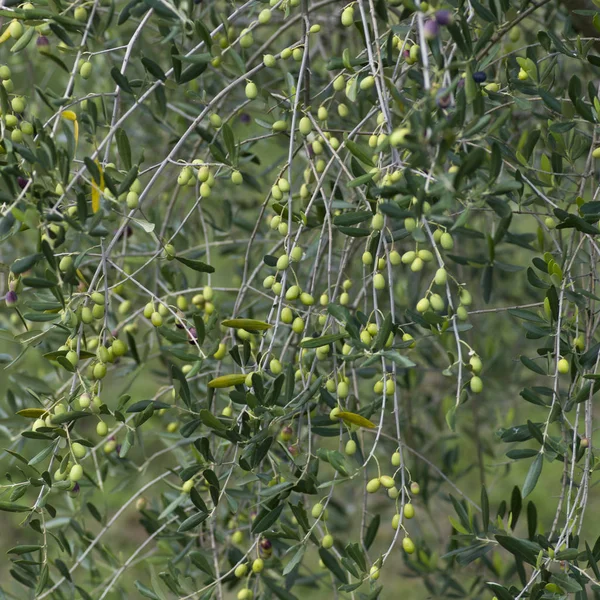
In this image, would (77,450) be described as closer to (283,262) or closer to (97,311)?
(97,311)

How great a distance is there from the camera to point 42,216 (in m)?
0.94

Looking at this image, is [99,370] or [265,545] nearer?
[99,370]

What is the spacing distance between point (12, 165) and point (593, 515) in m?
2.76

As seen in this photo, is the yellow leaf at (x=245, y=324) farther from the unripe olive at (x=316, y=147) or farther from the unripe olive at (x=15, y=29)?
the unripe olive at (x=15, y=29)

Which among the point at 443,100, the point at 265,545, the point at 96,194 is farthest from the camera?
the point at 265,545

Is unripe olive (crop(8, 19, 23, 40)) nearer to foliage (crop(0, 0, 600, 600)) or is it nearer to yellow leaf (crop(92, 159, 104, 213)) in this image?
foliage (crop(0, 0, 600, 600))

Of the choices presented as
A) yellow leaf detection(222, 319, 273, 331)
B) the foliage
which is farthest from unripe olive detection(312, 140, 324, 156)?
yellow leaf detection(222, 319, 273, 331)

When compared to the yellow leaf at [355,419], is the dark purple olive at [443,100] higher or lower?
higher

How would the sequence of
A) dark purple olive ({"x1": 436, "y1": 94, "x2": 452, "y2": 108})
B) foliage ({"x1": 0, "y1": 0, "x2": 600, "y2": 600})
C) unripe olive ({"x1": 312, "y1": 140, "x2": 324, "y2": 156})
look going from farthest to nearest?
1. unripe olive ({"x1": 312, "y1": 140, "x2": 324, "y2": 156})
2. foliage ({"x1": 0, "y1": 0, "x2": 600, "y2": 600})
3. dark purple olive ({"x1": 436, "y1": 94, "x2": 452, "y2": 108})

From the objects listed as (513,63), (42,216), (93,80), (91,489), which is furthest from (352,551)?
(93,80)

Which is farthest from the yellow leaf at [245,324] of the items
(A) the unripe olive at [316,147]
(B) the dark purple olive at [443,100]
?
(B) the dark purple olive at [443,100]

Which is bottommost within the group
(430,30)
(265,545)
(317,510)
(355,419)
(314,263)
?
(265,545)

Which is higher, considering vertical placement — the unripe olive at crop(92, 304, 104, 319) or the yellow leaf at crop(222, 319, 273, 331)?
the unripe olive at crop(92, 304, 104, 319)

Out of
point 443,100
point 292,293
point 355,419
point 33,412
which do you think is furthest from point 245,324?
point 443,100
